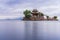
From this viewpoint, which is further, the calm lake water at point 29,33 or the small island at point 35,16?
the small island at point 35,16

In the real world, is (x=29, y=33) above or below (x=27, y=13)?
below

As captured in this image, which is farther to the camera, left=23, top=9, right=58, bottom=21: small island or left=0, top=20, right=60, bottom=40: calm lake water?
left=23, top=9, right=58, bottom=21: small island

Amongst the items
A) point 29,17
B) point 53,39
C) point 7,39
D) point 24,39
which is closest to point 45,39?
point 53,39

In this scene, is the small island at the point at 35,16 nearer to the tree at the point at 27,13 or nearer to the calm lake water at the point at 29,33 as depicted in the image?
the tree at the point at 27,13

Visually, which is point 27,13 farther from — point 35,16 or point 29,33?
point 29,33

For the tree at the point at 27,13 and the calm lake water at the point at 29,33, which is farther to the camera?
the tree at the point at 27,13

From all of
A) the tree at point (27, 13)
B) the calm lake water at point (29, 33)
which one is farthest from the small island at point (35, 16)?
the calm lake water at point (29, 33)

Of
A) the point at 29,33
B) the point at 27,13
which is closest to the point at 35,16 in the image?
the point at 27,13

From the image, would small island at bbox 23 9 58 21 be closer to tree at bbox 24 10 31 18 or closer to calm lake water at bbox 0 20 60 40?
tree at bbox 24 10 31 18

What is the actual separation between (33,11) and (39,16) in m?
0.97

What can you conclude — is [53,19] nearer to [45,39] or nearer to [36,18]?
[36,18]

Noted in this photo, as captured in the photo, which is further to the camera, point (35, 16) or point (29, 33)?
point (35, 16)

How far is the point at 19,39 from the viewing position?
311 cm

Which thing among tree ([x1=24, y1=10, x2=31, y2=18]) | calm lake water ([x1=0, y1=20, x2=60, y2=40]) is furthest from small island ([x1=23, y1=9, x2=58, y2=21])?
calm lake water ([x1=0, y1=20, x2=60, y2=40])
